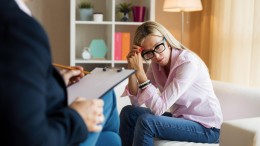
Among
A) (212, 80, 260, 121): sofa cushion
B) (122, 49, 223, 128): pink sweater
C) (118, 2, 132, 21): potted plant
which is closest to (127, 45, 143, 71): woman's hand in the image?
(122, 49, 223, 128): pink sweater

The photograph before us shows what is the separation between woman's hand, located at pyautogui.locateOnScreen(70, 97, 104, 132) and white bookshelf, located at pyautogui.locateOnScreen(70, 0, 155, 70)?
2.38 metres

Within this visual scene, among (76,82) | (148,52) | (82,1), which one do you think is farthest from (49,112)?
(82,1)

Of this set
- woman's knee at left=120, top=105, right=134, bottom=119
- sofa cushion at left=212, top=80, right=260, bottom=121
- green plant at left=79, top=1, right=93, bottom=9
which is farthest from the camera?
green plant at left=79, top=1, right=93, bottom=9

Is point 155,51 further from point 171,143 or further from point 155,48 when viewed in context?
point 171,143

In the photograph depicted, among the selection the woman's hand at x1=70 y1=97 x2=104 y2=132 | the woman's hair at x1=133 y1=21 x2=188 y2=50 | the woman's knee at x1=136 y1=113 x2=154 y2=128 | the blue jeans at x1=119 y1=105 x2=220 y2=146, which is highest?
the woman's hair at x1=133 y1=21 x2=188 y2=50

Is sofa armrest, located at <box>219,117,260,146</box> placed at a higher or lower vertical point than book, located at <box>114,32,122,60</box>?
lower

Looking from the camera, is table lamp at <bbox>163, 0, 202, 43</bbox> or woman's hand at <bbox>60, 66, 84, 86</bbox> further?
table lamp at <bbox>163, 0, 202, 43</bbox>

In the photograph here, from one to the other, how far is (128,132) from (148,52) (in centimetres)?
49

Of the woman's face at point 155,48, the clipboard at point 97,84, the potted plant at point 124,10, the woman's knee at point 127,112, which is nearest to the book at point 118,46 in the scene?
the potted plant at point 124,10

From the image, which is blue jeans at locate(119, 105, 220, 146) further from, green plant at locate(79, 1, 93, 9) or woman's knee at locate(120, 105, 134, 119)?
green plant at locate(79, 1, 93, 9)

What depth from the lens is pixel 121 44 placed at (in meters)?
3.39

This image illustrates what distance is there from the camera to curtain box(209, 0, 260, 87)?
2.74 m

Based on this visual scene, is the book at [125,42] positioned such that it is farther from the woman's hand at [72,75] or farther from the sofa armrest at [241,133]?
the woman's hand at [72,75]

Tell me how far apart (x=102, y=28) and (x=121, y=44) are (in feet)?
1.25
